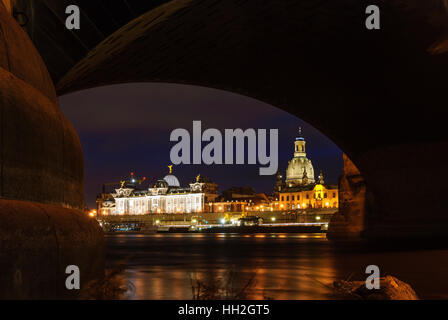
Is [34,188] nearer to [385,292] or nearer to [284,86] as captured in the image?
[385,292]

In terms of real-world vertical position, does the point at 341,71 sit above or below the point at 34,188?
above

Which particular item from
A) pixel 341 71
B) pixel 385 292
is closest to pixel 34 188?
pixel 385 292

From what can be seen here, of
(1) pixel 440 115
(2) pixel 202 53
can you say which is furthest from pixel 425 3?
(1) pixel 440 115

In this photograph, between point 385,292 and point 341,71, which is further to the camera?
point 341,71

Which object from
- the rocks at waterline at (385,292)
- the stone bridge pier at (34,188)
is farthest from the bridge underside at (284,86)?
the rocks at waterline at (385,292)

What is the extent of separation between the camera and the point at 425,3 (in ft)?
78.1

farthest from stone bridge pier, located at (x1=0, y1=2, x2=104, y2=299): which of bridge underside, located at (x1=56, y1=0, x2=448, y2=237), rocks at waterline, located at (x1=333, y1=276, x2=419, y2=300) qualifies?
bridge underside, located at (x1=56, y1=0, x2=448, y2=237)

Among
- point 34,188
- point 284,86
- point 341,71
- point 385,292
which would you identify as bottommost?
point 385,292

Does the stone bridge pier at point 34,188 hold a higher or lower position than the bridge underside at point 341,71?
lower

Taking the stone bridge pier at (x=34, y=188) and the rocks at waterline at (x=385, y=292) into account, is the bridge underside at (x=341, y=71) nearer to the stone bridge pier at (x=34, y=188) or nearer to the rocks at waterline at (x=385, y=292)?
the stone bridge pier at (x=34, y=188)

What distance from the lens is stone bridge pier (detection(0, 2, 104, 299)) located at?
697 centimetres

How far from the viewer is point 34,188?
7848 millimetres

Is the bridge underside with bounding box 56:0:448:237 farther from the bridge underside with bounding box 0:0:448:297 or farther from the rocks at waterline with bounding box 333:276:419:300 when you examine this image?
the rocks at waterline with bounding box 333:276:419:300

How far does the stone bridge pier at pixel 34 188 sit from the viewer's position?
6.97 metres
